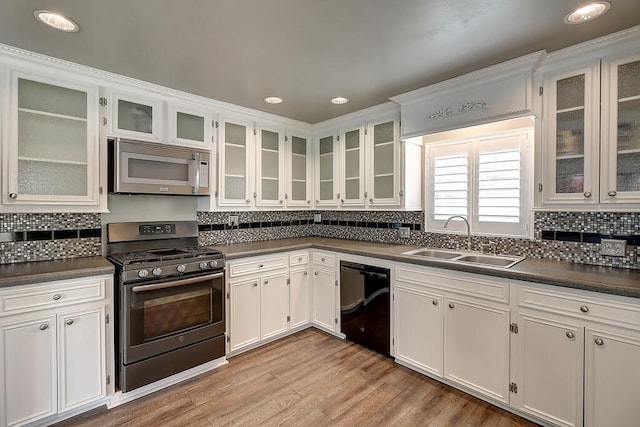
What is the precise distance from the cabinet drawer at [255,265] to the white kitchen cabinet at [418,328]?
3.78ft

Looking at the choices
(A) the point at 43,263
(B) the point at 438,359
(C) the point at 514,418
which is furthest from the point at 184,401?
(C) the point at 514,418

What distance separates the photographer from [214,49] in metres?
2.01

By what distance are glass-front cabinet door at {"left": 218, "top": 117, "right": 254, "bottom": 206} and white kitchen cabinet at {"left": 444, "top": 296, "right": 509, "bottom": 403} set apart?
Answer: 2.14m

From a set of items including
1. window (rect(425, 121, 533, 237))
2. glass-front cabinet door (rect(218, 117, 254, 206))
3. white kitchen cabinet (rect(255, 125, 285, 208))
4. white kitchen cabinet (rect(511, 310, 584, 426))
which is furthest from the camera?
white kitchen cabinet (rect(255, 125, 285, 208))

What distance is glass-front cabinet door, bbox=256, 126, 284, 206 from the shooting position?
3.35 metres

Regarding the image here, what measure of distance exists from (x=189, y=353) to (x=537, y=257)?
2803 mm

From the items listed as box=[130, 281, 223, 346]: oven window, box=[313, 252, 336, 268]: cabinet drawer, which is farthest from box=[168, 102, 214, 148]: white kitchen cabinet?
box=[313, 252, 336, 268]: cabinet drawer

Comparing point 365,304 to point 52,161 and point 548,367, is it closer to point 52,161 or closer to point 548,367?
point 548,367

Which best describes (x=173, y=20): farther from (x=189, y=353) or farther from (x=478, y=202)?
(x=478, y=202)

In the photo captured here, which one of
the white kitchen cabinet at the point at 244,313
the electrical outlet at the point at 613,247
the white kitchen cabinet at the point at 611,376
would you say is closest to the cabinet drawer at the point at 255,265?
the white kitchen cabinet at the point at 244,313

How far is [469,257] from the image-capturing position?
267cm

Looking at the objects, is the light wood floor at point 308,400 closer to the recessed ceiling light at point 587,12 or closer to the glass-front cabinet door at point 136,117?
the glass-front cabinet door at point 136,117

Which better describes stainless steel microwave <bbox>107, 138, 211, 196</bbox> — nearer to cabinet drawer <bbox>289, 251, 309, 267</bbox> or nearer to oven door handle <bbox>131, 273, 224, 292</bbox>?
oven door handle <bbox>131, 273, 224, 292</bbox>

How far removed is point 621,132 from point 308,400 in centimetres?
264
